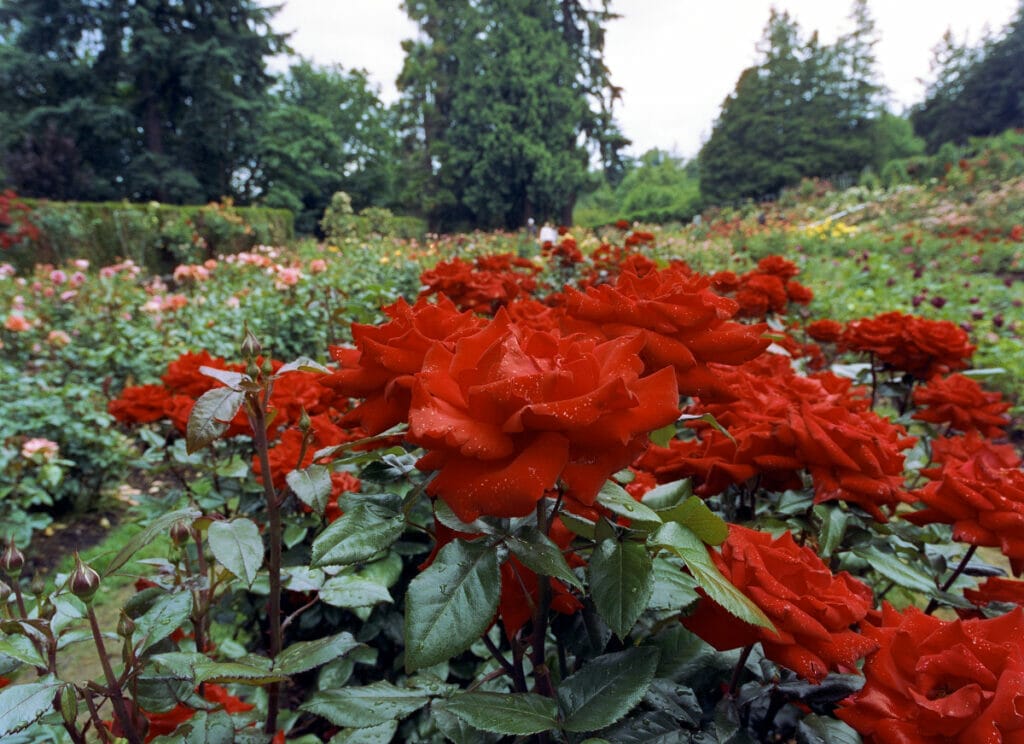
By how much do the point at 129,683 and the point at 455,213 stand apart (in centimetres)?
2150

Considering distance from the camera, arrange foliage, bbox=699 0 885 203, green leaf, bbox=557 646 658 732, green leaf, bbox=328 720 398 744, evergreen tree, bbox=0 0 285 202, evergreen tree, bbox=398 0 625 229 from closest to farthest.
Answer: green leaf, bbox=557 646 658 732
green leaf, bbox=328 720 398 744
evergreen tree, bbox=0 0 285 202
evergreen tree, bbox=398 0 625 229
foliage, bbox=699 0 885 203

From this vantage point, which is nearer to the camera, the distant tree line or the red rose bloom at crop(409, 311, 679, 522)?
the red rose bloom at crop(409, 311, 679, 522)

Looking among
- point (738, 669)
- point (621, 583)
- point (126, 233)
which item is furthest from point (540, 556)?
point (126, 233)

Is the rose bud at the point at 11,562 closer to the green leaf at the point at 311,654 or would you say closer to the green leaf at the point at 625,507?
the green leaf at the point at 311,654

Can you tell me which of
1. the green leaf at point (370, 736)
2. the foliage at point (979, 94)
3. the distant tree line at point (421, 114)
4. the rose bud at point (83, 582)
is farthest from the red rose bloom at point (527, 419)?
the foliage at point (979, 94)

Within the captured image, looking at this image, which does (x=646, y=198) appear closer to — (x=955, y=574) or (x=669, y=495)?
(x=955, y=574)

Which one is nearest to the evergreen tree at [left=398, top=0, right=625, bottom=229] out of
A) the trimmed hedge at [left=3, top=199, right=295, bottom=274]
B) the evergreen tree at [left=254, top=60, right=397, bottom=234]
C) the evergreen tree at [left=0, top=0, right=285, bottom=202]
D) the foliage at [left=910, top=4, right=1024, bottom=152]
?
the evergreen tree at [left=254, top=60, right=397, bottom=234]

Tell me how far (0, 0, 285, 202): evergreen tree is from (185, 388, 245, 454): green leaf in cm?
1839

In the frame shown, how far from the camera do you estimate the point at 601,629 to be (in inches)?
23.0

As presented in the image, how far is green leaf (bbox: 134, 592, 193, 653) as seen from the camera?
24.7 inches

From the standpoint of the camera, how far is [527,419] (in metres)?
0.38

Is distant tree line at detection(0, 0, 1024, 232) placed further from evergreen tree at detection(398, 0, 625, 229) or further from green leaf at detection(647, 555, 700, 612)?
green leaf at detection(647, 555, 700, 612)

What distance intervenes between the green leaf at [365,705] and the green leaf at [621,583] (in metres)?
0.29

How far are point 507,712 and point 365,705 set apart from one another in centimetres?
23
